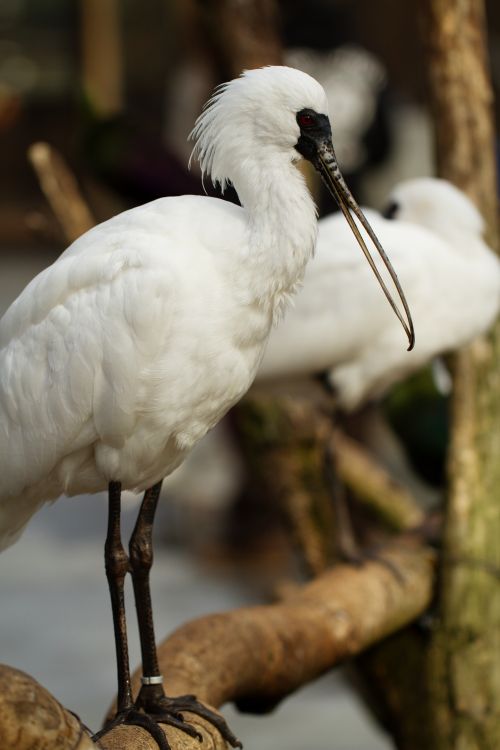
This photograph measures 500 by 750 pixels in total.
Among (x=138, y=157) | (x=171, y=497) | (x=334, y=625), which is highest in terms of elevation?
(x=138, y=157)

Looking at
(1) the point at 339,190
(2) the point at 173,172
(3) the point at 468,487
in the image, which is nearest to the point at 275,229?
(1) the point at 339,190

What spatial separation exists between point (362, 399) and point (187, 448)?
1.40 metres

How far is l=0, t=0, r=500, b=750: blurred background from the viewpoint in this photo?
3539mm

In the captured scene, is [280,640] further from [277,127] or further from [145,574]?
[277,127]

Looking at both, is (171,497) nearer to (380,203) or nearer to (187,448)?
(380,203)

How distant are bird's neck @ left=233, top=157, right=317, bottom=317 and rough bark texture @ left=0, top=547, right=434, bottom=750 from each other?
61cm

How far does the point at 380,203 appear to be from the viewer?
5613 millimetres

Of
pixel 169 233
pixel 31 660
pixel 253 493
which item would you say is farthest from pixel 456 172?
pixel 253 493

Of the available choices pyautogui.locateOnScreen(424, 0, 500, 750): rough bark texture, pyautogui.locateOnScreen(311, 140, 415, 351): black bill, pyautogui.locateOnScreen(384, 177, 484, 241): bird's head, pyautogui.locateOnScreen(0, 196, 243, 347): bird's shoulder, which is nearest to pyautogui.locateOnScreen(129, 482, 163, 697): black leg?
pyautogui.locateOnScreen(0, 196, 243, 347): bird's shoulder

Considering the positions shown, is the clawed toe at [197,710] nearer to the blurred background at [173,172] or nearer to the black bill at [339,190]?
the black bill at [339,190]

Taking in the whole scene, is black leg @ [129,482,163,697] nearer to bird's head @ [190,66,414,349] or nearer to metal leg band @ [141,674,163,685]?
metal leg band @ [141,674,163,685]

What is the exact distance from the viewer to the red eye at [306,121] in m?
1.71

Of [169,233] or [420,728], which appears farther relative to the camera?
[420,728]

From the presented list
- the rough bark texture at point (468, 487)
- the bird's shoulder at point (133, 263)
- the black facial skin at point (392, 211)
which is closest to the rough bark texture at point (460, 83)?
the rough bark texture at point (468, 487)
